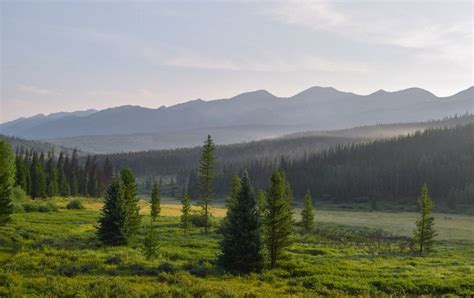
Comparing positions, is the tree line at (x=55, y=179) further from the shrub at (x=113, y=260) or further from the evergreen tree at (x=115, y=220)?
the shrub at (x=113, y=260)

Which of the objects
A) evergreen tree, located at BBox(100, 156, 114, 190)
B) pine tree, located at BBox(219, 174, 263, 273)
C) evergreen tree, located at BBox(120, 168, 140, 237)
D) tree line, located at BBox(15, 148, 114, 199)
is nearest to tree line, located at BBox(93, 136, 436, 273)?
pine tree, located at BBox(219, 174, 263, 273)

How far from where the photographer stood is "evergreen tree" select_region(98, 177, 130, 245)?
135ft

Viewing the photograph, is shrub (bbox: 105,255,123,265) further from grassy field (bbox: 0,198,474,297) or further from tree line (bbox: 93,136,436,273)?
tree line (bbox: 93,136,436,273)

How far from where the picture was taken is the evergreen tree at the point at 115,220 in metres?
41.2

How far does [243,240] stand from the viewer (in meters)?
31.0

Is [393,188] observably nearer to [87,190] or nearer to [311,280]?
[87,190]

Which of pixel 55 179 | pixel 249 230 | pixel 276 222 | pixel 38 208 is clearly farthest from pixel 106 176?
pixel 249 230

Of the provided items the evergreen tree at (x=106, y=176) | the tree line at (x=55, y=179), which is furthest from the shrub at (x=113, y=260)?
the evergreen tree at (x=106, y=176)

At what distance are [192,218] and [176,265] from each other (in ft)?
137

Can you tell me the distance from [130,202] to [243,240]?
2117 cm

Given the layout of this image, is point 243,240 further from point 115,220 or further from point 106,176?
point 106,176

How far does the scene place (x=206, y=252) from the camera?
4019 cm

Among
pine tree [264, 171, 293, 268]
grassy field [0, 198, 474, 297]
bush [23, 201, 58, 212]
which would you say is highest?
pine tree [264, 171, 293, 268]

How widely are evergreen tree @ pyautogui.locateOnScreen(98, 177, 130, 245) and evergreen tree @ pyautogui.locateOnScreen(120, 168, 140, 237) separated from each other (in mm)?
889
